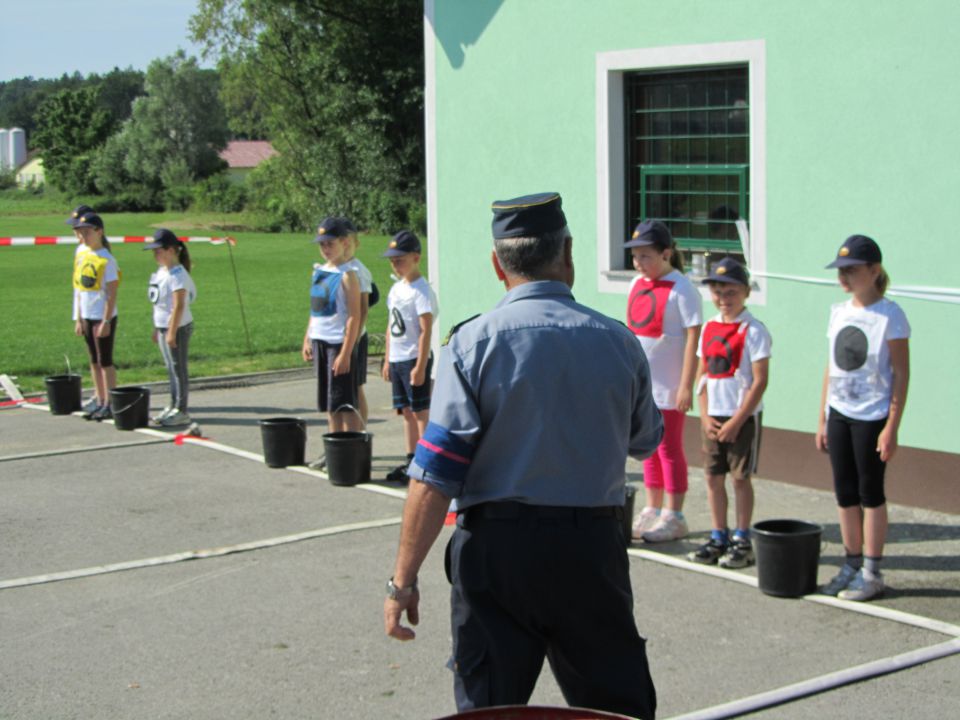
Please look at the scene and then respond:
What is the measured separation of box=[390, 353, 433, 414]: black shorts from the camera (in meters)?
9.68

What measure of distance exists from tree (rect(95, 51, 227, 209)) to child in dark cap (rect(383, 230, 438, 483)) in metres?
76.6

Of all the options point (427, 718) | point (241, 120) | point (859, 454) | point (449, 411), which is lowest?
point (427, 718)

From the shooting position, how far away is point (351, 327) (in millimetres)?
9672

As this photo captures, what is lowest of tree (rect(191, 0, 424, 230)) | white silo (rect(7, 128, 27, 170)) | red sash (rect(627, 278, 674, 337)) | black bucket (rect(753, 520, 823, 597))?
black bucket (rect(753, 520, 823, 597))

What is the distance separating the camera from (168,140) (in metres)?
101

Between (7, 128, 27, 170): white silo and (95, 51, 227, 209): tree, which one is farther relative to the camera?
(7, 128, 27, 170): white silo

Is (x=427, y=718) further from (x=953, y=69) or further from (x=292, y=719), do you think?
(x=953, y=69)

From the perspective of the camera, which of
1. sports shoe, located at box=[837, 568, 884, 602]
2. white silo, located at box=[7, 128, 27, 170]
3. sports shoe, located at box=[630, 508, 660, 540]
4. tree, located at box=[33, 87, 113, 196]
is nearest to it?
sports shoe, located at box=[837, 568, 884, 602]

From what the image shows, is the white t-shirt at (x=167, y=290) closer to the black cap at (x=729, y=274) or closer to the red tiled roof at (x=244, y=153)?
the black cap at (x=729, y=274)

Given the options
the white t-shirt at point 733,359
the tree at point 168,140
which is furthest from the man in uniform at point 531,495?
the tree at point 168,140

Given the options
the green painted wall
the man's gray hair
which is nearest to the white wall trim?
the green painted wall

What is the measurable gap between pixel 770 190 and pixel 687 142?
1172 millimetres

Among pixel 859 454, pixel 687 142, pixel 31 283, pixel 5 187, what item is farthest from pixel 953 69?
pixel 5 187

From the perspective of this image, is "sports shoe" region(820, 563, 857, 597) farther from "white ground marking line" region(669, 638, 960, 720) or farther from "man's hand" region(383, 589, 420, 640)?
"man's hand" region(383, 589, 420, 640)
